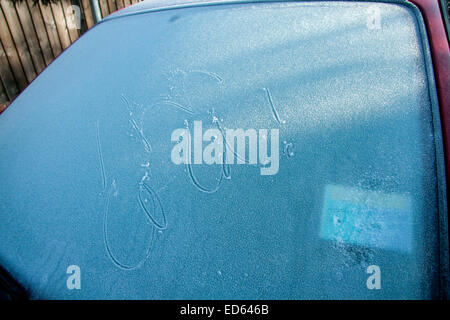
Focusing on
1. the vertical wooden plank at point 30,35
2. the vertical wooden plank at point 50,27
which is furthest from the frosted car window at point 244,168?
the vertical wooden plank at point 50,27

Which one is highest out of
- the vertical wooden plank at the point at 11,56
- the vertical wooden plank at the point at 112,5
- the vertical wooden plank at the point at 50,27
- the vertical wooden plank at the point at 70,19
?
the vertical wooden plank at the point at 112,5

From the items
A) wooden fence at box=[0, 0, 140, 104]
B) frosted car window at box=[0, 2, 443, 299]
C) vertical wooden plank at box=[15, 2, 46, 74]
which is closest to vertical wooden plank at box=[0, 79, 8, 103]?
wooden fence at box=[0, 0, 140, 104]

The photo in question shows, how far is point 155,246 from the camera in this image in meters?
0.75

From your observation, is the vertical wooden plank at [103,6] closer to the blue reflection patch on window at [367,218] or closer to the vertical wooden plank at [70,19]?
the vertical wooden plank at [70,19]

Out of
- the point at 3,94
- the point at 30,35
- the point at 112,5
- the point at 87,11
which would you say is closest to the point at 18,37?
the point at 30,35

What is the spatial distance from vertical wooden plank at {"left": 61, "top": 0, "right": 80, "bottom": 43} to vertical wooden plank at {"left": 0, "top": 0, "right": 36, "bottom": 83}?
0.70 m

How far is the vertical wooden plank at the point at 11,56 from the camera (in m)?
3.75

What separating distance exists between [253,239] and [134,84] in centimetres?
67

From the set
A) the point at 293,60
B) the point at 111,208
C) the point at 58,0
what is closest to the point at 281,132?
the point at 293,60

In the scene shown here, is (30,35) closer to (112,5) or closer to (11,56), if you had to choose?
(11,56)

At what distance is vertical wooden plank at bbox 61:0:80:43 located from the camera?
436cm

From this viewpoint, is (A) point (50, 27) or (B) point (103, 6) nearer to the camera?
(A) point (50, 27)

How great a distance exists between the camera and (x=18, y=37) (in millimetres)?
3941

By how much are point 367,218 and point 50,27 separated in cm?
497
